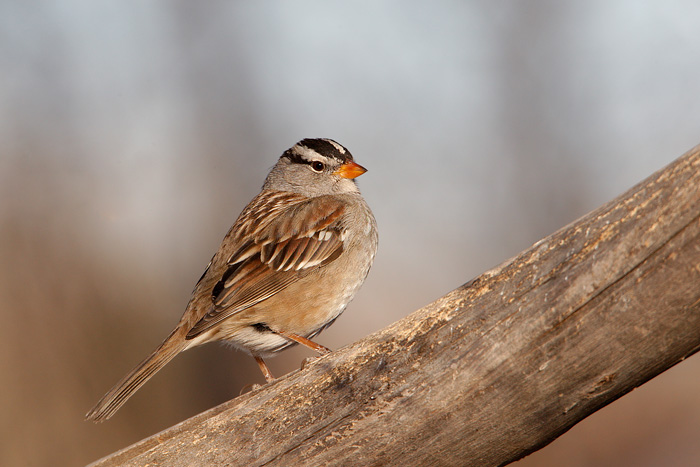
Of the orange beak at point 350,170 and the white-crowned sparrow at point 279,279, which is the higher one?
the orange beak at point 350,170

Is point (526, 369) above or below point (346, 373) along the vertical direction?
below

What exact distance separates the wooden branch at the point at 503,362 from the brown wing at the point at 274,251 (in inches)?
49.4

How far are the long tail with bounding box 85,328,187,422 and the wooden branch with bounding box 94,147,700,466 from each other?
0.78 m

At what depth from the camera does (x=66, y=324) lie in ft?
20.3

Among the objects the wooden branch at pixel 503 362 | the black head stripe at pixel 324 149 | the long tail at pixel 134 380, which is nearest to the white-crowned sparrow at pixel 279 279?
the long tail at pixel 134 380

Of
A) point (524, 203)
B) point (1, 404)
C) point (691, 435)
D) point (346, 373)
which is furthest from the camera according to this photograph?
point (524, 203)

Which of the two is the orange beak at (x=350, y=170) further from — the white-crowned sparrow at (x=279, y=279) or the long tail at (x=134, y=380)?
the long tail at (x=134, y=380)

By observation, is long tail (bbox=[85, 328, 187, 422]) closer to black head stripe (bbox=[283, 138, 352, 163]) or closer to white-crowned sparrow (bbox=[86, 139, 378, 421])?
white-crowned sparrow (bbox=[86, 139, 378, 421])

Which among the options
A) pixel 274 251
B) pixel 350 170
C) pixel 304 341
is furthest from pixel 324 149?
pixel 304 341

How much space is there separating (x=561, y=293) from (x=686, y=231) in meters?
0.41

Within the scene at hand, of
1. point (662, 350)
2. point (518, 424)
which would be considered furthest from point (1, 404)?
point (662, 350)

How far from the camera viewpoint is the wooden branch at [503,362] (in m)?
2.07

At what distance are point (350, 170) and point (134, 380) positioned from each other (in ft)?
7.06

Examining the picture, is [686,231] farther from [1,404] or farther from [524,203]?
[524,203]
